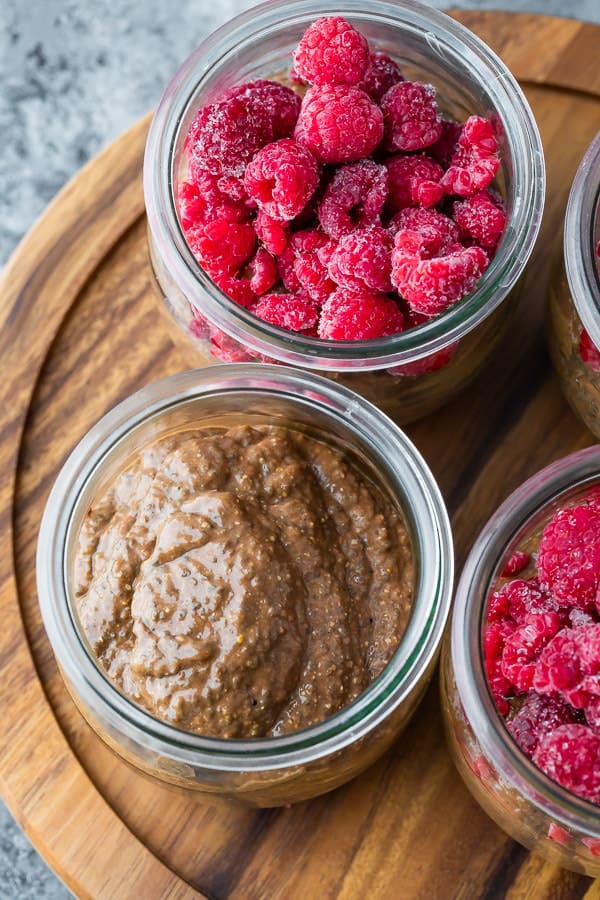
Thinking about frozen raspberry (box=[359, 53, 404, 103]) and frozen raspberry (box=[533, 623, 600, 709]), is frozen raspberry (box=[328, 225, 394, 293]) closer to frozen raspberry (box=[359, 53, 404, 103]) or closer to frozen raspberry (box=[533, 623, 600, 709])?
frozen raspberry (box=[359, 53, 404, 103])

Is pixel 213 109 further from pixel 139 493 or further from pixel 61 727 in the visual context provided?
pixel 61 727

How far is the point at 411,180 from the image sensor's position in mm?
1290

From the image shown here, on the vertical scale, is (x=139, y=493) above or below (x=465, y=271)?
below

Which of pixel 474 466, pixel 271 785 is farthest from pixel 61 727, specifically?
pixel 474 466

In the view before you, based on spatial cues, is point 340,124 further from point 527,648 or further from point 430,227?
point 527,648

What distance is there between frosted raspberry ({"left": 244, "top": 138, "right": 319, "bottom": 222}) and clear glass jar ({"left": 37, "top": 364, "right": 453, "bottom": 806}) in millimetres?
181

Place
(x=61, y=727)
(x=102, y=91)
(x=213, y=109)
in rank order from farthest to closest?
1. (x=102, y=91)
2. (x=61, y=727)
3. (x=213, y=109)

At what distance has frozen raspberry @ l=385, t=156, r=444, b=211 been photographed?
1.28 m

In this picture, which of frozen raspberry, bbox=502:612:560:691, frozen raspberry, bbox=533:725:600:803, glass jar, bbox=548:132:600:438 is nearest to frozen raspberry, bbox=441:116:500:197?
glass jar, bbox=548:132:600:438

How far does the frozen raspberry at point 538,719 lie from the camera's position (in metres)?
1.16

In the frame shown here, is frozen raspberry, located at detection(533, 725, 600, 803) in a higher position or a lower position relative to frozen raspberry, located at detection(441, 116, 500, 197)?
lower

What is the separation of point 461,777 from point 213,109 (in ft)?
A: 2.77

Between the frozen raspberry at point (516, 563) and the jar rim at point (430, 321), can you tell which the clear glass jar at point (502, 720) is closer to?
the frozen raspberry at point (516, 563)

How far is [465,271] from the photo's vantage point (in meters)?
1.21
